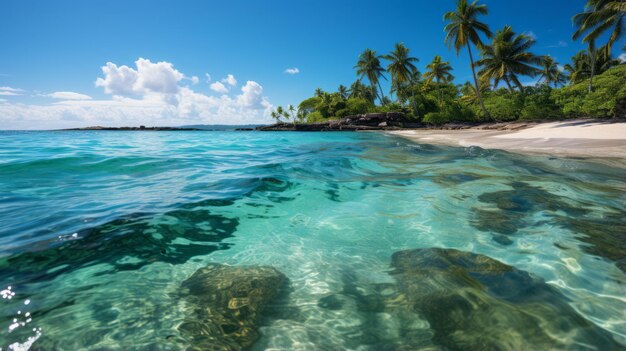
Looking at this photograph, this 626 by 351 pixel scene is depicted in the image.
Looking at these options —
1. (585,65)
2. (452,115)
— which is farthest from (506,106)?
(585,65)

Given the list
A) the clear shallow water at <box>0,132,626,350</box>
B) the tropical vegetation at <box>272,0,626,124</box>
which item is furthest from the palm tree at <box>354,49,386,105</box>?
the clear shallow water at <box>0,132,626,350</box>

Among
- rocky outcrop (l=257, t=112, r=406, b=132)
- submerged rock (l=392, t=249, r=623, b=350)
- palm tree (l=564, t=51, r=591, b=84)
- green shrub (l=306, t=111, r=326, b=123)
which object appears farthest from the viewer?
green shrub (l=306, t=111, r=326, b=123)

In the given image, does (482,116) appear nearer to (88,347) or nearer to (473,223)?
(473,223)

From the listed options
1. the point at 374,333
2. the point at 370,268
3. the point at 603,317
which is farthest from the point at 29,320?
the point at 603,317

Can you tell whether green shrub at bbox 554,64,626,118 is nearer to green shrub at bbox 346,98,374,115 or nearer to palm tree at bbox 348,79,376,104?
green shrub at bbox 346,98,374,115

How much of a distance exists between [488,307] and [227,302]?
2202mm

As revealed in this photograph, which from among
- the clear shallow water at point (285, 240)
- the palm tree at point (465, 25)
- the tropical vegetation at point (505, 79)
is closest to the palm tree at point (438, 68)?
the tropical vegetation at point (505, 79)

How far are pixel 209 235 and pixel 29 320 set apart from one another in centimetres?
195

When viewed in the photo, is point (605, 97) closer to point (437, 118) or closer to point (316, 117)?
point (437, 118)

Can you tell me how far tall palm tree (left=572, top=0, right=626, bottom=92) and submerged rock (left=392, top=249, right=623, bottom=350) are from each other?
30.0 meters

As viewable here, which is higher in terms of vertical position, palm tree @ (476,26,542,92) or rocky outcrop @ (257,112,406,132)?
palm tree @ (476,26,542,92)

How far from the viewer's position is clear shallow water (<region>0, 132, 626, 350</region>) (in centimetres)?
214

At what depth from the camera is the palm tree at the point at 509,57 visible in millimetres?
32500

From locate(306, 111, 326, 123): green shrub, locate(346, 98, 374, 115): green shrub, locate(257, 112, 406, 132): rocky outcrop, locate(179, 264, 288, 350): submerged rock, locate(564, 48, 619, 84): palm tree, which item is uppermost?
locate(564, 48, 619, 84): palm tree
